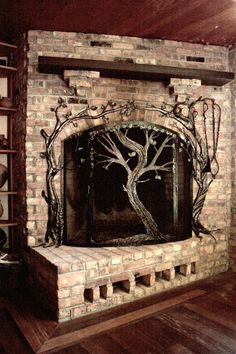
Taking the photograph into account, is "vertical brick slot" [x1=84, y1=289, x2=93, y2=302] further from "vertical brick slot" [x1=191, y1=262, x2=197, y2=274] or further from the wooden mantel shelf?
the wooden mantel shelf

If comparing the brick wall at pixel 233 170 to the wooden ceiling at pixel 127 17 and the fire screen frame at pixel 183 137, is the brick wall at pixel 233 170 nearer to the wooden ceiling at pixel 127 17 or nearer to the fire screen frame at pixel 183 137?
the fire screen frame at pixel 183 137

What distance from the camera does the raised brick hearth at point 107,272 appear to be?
2301 mm

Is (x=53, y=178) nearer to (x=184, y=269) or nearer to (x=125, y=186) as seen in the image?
(x=125, y=186)

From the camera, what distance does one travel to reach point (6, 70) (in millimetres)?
3092

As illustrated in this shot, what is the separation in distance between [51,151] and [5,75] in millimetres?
1165

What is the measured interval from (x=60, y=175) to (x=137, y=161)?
0.80m

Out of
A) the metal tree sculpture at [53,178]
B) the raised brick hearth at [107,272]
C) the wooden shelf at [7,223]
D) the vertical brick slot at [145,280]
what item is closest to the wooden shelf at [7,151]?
the metal tree sculpture at [53,178]

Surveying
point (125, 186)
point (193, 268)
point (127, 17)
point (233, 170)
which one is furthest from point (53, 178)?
point (233, 170)

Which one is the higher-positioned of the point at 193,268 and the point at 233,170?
the point at 233,170

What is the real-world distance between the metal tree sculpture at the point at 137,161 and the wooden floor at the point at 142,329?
60cm

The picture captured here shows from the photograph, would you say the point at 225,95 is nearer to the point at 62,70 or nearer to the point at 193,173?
the point at 193,173

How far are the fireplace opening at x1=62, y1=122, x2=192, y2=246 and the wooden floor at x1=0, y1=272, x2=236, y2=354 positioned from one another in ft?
2.18

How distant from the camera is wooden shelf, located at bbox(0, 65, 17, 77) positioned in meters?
3.03

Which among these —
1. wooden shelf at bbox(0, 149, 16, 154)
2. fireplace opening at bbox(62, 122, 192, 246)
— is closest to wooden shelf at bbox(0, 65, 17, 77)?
wooden shelf at bbox(0, 149, 16, 154)
